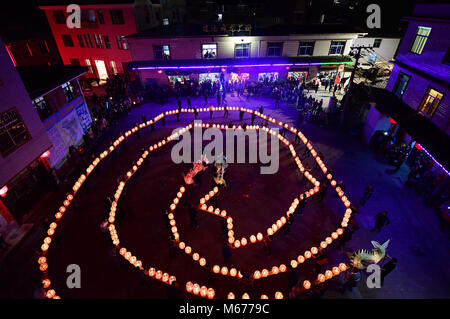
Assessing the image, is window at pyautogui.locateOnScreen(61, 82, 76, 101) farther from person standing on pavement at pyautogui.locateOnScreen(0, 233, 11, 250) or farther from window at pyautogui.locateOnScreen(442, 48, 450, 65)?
window at pyautogui.locateOnScreen(442, 48, 450, 65)

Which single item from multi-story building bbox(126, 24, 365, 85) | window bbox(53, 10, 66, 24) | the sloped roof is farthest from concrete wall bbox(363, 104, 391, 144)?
window bbox(53, 10, 66, 24)

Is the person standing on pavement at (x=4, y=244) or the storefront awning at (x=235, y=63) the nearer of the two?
the person standing on pavement at (x=4, y=244)

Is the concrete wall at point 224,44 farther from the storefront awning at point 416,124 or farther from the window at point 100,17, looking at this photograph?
the storefront awning at point 416,124

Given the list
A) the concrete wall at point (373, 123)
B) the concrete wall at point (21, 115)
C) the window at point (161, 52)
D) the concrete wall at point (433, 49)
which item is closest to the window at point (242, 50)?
the window at point (161, 52)

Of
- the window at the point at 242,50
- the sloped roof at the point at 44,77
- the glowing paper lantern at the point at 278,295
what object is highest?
the window at the point at 242,50

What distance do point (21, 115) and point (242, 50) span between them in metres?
22.6

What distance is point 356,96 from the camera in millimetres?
→ 23328

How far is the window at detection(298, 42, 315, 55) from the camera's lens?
90.6 feet

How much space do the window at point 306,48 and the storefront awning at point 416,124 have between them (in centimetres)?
1112

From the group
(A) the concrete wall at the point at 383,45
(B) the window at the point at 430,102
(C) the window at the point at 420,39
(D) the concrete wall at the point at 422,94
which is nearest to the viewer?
(D) the concrete wall at the point at 422,94

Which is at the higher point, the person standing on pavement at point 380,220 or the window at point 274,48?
the window at point 274,48

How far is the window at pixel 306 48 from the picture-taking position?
27.6 metres

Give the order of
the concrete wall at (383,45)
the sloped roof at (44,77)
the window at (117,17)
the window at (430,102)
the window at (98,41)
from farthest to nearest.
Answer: the window at (98,41) → the concrete wall at (383,45) → the window at (117,17) → the window at (430,102) → the sloped roof at (44,77)

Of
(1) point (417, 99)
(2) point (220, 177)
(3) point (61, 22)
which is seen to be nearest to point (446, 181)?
(1) point (417, 99)
